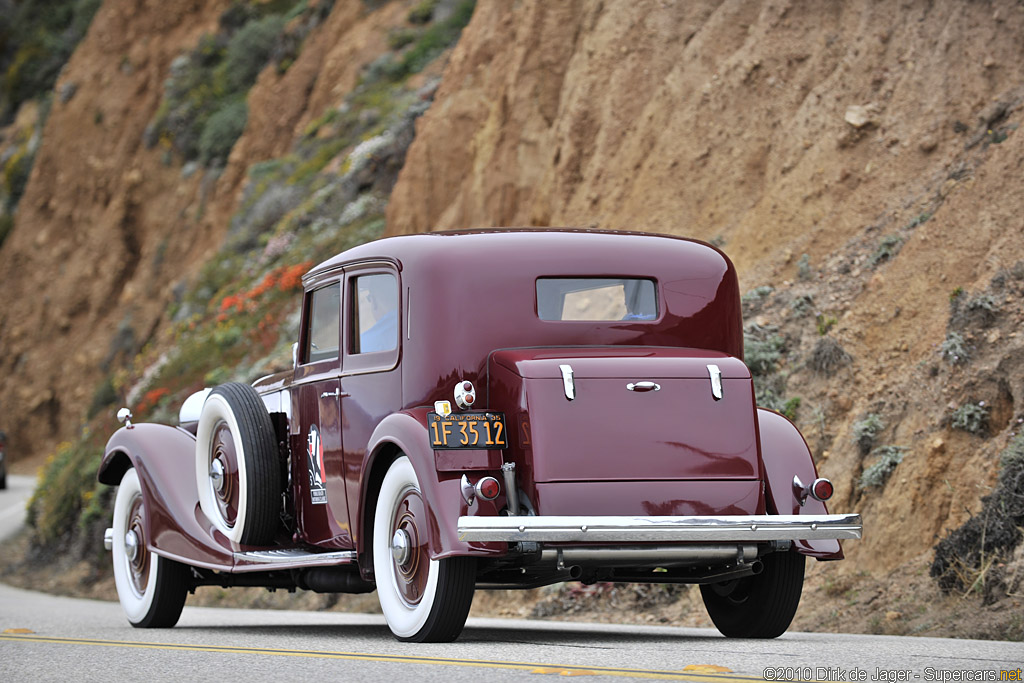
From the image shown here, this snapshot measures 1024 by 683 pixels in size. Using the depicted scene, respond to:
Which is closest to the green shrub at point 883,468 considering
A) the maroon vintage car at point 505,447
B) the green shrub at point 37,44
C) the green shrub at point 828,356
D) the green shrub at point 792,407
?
the green shrub at point 792,407

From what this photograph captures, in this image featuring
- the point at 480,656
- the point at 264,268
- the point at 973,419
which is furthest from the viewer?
the point at 264,268

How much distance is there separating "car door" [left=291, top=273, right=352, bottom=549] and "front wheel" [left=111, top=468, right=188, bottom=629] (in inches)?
53.9

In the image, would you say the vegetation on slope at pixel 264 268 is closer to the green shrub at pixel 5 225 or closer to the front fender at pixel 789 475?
the front fender at pixel 789 475

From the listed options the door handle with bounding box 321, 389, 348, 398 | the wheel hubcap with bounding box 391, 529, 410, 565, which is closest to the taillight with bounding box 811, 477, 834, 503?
the wheel hubcap with bounding box 391, 529, 410, 565

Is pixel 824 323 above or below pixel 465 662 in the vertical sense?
above

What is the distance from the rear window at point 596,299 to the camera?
25.7 feet

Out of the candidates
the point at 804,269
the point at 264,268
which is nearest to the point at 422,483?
the point at 804,269

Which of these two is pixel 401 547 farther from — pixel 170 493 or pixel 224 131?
pixel 224 131

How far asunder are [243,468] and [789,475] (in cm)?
348

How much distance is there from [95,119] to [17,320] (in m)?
6.70

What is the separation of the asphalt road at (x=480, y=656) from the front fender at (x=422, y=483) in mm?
523

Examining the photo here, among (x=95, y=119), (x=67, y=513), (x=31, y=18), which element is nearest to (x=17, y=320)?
(x=95, y=119)

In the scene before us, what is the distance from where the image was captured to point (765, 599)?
7914 millimetres

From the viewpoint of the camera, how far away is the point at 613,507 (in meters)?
6.87
